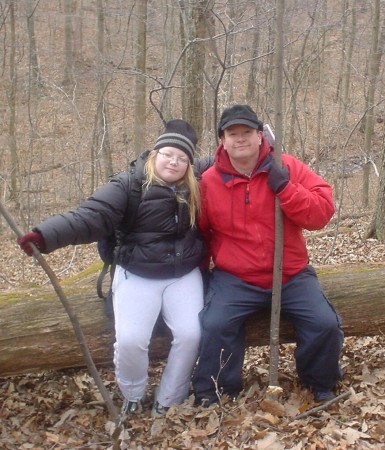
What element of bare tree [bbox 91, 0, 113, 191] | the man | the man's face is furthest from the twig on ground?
bare tree [bbox 91, 0, 113, 191]

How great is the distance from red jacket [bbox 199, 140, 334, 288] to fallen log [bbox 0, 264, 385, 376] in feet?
1.75

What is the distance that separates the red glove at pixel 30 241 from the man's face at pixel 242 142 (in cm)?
138

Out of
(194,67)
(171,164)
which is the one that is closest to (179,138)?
(171,164)

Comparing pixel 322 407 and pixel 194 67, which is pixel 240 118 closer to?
pixel 322 407

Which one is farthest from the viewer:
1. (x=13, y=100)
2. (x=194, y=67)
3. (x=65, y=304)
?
(x=13, y=100)

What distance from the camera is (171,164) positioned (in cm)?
406

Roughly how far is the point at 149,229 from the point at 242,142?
86cm

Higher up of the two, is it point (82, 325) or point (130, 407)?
point (82, 325)

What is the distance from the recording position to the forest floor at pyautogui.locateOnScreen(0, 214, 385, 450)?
3652mm

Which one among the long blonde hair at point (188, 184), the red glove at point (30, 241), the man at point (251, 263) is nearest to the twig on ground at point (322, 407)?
the man at point (251, 263)

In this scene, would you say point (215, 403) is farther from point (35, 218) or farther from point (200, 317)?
point (35, 218)

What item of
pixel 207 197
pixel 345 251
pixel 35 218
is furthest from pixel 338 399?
pixel 35 218

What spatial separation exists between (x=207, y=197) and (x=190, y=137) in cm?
44

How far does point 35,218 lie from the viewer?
1714 cm
